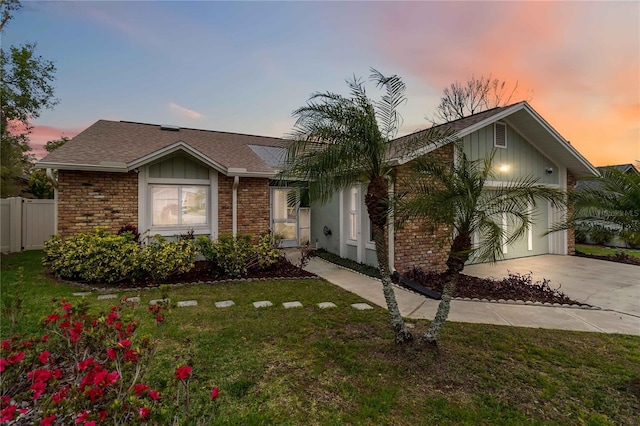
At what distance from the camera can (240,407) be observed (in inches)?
110

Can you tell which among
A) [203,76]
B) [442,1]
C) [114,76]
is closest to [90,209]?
[114,76]

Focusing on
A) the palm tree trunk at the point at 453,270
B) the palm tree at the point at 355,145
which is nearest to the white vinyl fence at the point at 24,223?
the palm tree at the point at 355,145

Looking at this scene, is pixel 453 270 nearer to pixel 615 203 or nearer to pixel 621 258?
pixel 615 203

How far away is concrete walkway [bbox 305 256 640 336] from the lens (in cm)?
498

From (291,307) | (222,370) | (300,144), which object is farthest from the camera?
(291,307)

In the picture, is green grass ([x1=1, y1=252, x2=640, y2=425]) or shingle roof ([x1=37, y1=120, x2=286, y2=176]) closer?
green grass ([x1=1, y1=252, x2=640, y2=425])

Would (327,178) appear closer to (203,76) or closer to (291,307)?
(291,307)

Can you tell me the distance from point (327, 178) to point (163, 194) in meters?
6.84

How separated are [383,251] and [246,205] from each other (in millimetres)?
6847

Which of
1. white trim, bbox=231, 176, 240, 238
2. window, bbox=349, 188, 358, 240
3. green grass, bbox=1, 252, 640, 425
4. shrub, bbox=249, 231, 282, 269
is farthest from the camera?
white trim, bbox=231, 176, 240, 238

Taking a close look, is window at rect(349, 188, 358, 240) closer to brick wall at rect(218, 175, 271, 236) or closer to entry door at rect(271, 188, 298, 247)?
brick wall at rect(218, 175, 271, 236)

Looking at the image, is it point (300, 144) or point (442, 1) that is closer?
point (300, 144)

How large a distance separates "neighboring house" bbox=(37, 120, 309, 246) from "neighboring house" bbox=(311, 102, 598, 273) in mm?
2703

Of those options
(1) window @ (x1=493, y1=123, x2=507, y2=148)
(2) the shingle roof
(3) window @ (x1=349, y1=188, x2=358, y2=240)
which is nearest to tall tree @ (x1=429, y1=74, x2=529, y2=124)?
(1) window @ (x1=493, y1=123, x2=507, y2=148)
